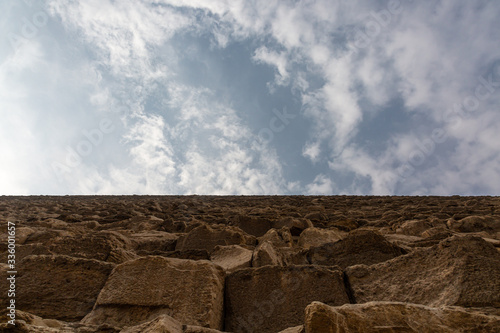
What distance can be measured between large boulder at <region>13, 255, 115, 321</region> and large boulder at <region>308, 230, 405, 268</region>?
1.52 m

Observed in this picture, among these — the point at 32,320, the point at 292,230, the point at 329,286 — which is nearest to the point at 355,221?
the point at 292,230

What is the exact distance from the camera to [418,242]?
279cm

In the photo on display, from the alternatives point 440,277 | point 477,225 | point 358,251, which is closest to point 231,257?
point 358,251

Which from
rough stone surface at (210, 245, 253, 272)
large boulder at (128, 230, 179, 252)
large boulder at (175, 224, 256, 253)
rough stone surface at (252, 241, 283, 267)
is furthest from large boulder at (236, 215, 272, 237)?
rough stone surface at (252, 241, 283, 267)

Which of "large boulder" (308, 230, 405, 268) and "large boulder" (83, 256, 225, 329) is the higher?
"large boulder" (308, 230, 405, 268)

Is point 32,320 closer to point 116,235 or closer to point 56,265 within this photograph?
Answer: point 56,265

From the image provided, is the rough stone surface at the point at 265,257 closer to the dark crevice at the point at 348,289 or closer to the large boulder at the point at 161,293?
the large boulder at the point at 161,293

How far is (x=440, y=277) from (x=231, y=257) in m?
1.48

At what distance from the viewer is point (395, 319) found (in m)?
1.28

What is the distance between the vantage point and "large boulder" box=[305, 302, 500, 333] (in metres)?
1.21

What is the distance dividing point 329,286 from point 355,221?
291cm

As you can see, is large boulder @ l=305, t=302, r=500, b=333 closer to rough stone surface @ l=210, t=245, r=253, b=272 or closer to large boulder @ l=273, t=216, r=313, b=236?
rough stone surface @ l=210, t=245, r=253, b=272

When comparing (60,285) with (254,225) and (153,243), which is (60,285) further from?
(254,225)

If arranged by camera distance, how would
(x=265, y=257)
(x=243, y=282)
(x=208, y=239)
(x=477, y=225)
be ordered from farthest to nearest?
(x=477, y=225) → (x=208, y=239) → (x=265, y=257) → (x=243, y=282)
